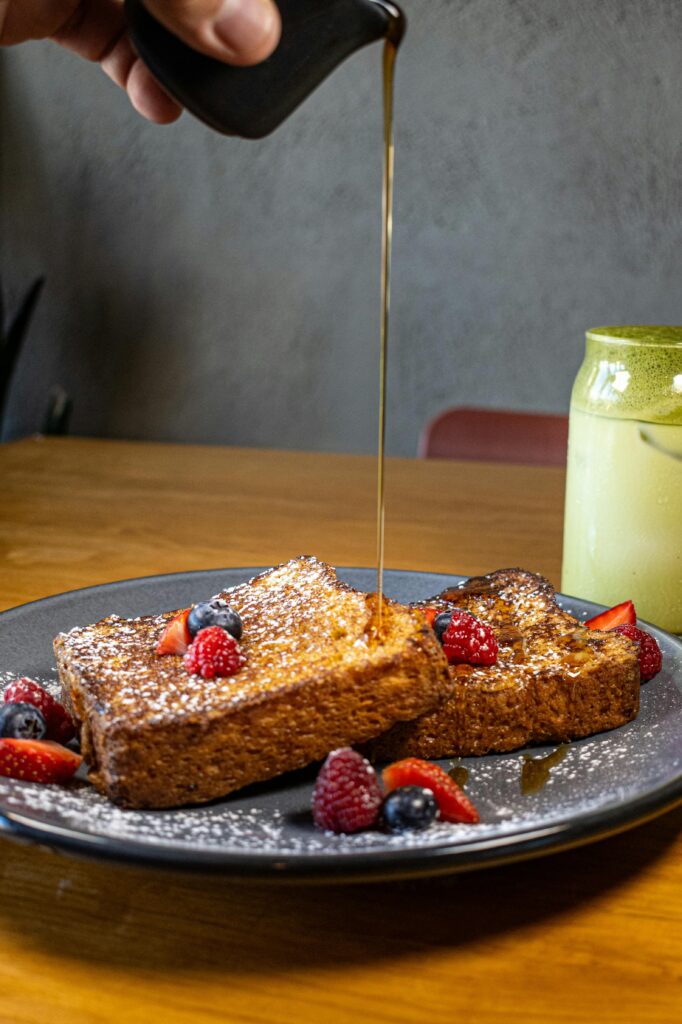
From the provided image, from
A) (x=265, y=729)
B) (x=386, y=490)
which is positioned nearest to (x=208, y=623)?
(x=265, y=729)

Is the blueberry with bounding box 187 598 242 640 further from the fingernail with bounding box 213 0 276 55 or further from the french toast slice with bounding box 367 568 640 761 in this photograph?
the fingernail with bounding box 213 0 276 55

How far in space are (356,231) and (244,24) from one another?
3059mm

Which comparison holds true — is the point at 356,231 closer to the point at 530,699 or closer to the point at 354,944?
the point at 530,699

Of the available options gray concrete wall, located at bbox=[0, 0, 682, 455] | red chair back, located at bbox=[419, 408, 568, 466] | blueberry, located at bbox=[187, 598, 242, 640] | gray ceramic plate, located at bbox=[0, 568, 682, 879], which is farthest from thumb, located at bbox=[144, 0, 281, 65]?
gray concrete wall, located at bbox=[0, 0, 682, 455]

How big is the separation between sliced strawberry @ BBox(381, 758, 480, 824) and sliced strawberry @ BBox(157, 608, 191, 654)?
25cm

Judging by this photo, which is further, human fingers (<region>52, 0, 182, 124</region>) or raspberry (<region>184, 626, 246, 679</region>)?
human fingers (<region>52, 0, 182, 124</region>)

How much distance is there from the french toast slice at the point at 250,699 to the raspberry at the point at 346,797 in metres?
0.10

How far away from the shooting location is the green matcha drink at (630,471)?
3.93ft

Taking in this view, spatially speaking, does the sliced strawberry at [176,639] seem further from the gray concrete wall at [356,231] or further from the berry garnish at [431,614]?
the gray concrete wall at [356,231]

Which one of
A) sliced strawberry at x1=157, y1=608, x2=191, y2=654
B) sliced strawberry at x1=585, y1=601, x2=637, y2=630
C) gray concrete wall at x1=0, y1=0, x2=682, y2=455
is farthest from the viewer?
gray concrete wall at x1=0, y1=0, x2=682, y2=455

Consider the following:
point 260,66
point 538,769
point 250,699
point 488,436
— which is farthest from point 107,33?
point 488,436

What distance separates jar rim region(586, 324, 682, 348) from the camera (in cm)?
119

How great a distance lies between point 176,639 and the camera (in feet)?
3.23

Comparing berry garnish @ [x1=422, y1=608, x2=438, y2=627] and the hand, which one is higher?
the hand
